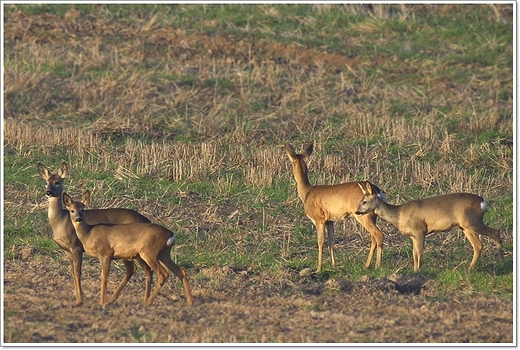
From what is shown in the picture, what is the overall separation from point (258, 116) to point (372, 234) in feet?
23.2

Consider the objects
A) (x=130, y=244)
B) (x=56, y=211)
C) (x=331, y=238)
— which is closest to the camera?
(x=130, y=244)

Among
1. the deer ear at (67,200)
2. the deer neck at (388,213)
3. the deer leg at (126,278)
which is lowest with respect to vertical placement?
the deer leg at (126,278)

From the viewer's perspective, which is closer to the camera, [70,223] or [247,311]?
[247,311]

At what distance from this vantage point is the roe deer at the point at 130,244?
32.4ft

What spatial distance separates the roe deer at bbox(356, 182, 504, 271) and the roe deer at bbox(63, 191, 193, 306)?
255 centimetres

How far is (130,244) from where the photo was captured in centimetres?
993

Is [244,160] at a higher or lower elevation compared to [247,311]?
higher

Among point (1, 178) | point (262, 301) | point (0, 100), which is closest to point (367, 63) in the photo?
point (0, 100)

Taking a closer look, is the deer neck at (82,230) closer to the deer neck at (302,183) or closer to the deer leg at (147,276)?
the deer leg at (147,276)

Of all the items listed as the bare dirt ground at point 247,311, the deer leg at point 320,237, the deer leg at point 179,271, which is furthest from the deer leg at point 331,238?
the deer leg at point 179,271

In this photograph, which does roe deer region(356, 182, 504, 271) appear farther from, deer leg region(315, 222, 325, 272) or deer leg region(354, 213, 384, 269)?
deer leg region(315, 222, 325, 272)

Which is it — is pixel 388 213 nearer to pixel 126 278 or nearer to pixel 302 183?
pixel 302 183

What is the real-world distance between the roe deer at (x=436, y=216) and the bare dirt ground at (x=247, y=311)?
2.48ft

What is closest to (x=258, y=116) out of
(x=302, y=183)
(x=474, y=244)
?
(x=302, y=183)
